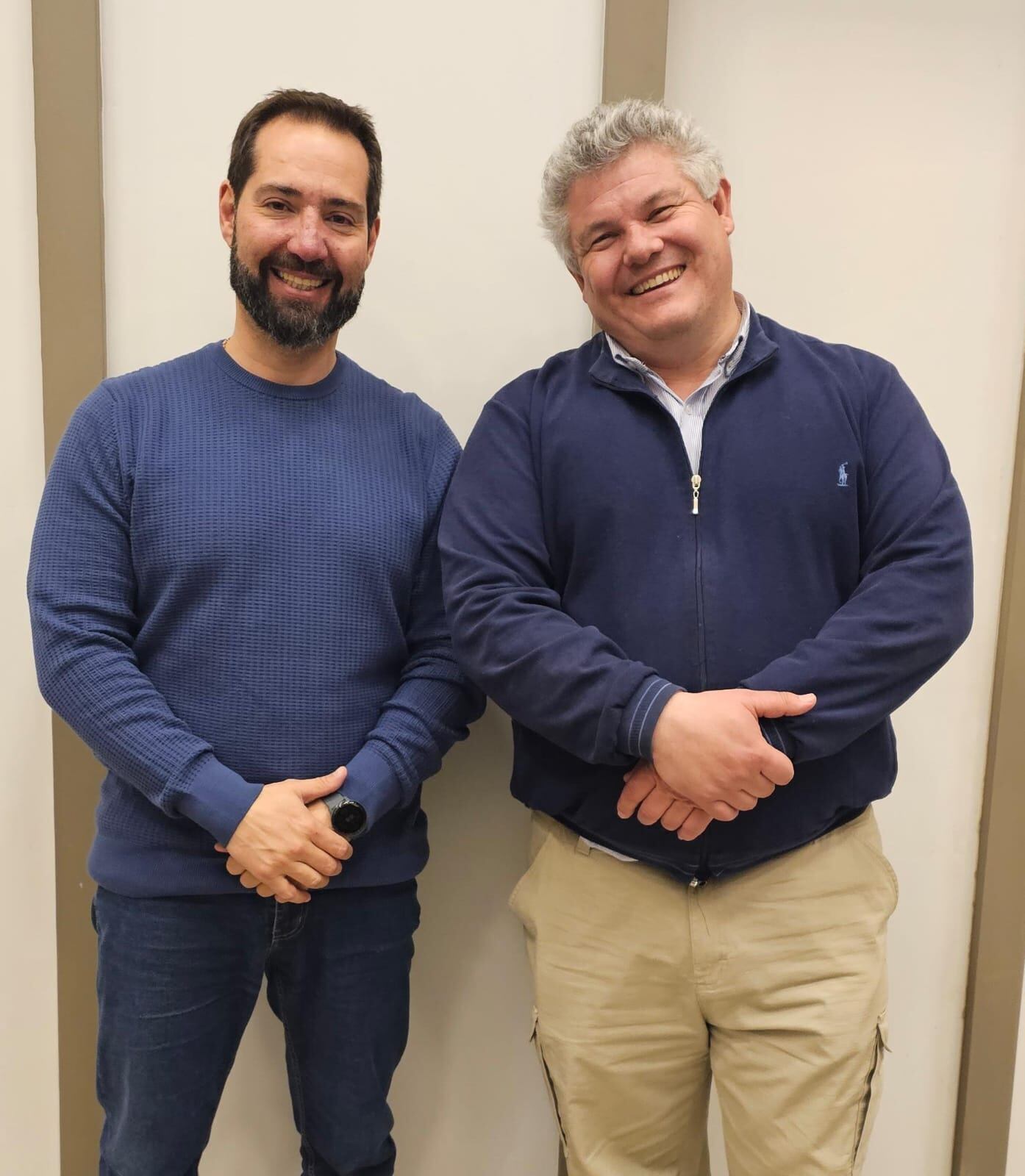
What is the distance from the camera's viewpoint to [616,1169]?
53.7 inches

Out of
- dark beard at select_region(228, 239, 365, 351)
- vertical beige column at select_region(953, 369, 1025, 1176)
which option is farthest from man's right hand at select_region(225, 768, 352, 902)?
vertical beige column at select_region(953, 369, 1025, 1176)

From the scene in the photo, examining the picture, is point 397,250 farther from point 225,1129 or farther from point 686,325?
point 225,1129

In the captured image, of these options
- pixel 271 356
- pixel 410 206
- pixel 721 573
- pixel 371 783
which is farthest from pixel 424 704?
pixel 410 206

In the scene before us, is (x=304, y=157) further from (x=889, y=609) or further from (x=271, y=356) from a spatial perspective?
(x=889, y=609)

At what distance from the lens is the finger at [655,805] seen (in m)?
1.21

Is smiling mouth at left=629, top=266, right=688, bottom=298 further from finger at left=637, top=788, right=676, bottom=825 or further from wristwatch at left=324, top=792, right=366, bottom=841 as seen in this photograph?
wristwatch at left=324, top=792, right=366, bottom=841

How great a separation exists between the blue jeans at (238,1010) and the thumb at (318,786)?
0.19 metres

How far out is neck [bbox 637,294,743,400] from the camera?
135 centimetres

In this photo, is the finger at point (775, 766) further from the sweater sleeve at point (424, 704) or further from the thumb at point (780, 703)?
the sweater sleeve at point (424, 704)

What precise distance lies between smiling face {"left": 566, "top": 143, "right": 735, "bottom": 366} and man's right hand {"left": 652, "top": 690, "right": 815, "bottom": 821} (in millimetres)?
530

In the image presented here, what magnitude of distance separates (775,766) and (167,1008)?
0.90 metres

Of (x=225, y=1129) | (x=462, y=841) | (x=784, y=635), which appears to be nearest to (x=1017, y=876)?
(x=784, y=635)

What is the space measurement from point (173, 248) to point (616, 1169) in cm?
165

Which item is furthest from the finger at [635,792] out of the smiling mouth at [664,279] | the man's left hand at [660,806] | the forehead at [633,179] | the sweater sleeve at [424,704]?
the forehead at [633,179]
